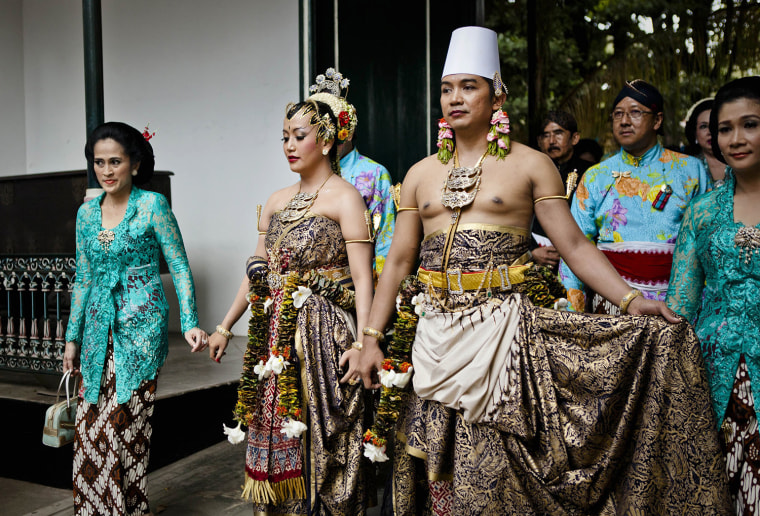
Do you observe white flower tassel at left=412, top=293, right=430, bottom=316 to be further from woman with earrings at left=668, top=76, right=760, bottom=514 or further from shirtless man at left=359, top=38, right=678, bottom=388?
woman with earrings at left=668, top=76, right=760, bottom=514

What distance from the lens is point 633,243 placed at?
371cm

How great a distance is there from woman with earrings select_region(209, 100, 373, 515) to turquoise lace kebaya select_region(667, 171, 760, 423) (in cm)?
139

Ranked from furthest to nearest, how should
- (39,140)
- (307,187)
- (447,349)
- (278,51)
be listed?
(39,140)
(278,51)
(307,187)
(447,349)

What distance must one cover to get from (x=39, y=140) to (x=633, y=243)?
730 centimetres

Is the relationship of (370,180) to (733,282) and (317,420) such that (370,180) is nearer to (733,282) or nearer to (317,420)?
(317,420)

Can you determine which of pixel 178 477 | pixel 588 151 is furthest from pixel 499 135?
pixel 588 151

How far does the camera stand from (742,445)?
8.27ft

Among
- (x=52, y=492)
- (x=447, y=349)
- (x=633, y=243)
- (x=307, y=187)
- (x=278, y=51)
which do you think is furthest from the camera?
(x=278, y=51)

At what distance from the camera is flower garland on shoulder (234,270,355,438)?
3.13 meters

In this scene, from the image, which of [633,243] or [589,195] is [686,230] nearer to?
[633,243]

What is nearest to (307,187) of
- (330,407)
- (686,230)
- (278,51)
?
(330,407)

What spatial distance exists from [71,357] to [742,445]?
3207mm

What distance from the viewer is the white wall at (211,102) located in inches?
260

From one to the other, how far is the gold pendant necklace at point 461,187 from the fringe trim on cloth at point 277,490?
1.49 meters
